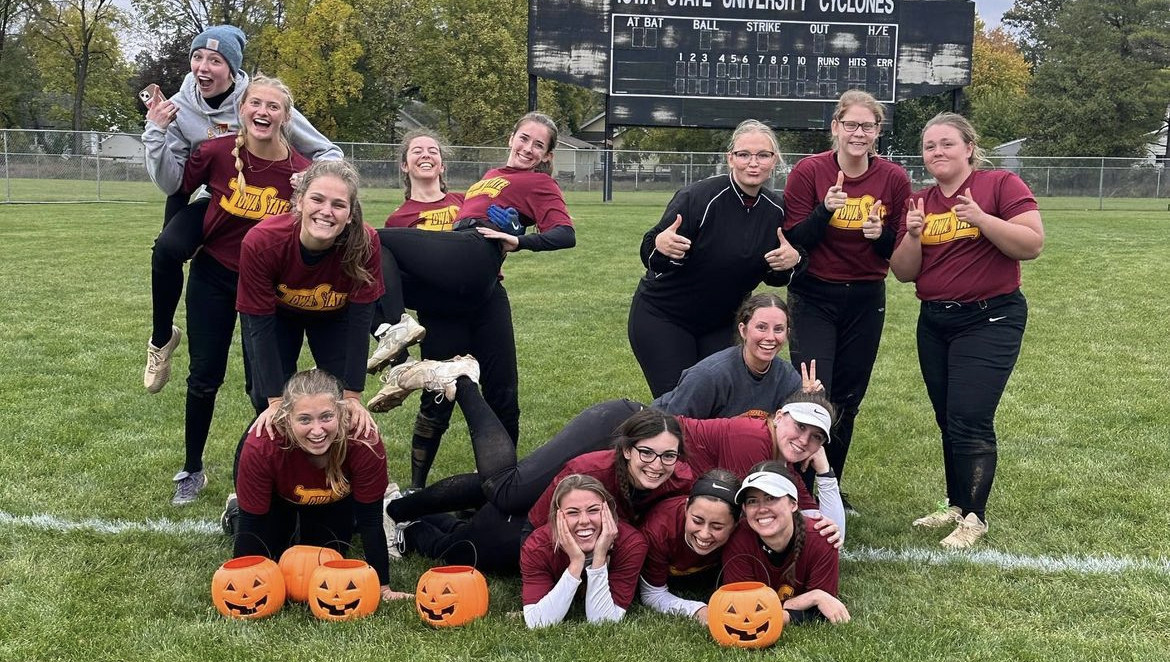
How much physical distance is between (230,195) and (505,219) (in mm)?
1344

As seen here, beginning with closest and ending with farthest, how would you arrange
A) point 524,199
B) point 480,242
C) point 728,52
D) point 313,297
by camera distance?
point 313,297 < point 480,242 < point 524,199 < point 728,52

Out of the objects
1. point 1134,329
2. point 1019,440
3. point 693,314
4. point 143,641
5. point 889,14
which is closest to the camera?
point 143,641

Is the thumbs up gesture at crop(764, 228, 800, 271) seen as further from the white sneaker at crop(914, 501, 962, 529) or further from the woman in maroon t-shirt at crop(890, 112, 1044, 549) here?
the white sneaker at crop(914, 501, 962, 529)

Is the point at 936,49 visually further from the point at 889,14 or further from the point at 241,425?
the point at 241,425

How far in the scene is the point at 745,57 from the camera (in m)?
25.8

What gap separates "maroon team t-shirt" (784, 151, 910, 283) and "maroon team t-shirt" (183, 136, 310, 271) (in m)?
2.47

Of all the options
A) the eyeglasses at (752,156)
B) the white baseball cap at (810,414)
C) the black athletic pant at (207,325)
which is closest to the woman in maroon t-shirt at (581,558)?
the white baseball cap at (810,414)

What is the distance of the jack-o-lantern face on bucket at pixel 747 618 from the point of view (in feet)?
11.1

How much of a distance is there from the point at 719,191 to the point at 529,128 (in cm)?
109

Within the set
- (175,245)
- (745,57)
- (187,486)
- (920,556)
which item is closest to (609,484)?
(920,556)

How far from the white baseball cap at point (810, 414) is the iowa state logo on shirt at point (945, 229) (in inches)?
46.3

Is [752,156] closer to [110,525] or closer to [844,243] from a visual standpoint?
[844,243]

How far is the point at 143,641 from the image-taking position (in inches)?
133

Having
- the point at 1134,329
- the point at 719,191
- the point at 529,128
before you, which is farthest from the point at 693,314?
the point at 1134,329
